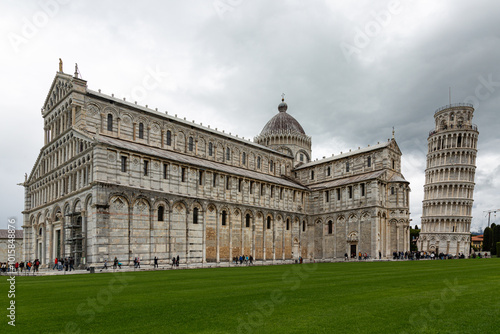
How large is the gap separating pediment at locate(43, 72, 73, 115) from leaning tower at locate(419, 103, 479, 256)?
74238mm

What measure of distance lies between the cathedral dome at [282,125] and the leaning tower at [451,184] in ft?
105

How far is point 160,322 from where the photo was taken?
9523 mm

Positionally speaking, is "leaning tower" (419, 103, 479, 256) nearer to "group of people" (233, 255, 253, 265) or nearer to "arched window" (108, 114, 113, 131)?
Result: "group of people" (233, 255, 253, 265)

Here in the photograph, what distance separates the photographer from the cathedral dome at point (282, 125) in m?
76.9

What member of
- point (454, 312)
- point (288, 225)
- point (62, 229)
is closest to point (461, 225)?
point (288, 225)

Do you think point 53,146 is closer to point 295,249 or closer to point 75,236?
point 75,236

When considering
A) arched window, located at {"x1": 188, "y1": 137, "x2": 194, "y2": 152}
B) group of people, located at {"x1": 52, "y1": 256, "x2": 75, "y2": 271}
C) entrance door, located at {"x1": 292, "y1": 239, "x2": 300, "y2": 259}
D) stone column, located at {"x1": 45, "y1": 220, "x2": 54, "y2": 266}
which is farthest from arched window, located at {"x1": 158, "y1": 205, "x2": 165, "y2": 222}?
entrance door, located at {"x1": 292, "y1": 239, "x2": 300, "y2": 259}

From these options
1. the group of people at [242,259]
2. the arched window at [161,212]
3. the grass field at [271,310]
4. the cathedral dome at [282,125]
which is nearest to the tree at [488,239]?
the cathedral dome at [282,125]

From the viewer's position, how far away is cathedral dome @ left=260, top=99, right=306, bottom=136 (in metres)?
76.9

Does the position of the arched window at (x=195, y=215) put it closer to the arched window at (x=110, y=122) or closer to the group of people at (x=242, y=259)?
the group of people at (x=242, y=259)

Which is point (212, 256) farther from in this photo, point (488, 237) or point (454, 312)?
point (488, 237)

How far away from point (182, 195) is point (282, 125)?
37055 mm

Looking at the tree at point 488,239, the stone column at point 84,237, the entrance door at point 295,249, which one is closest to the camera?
the stone column at point 84,237

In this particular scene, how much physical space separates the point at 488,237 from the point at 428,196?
45.5ft
